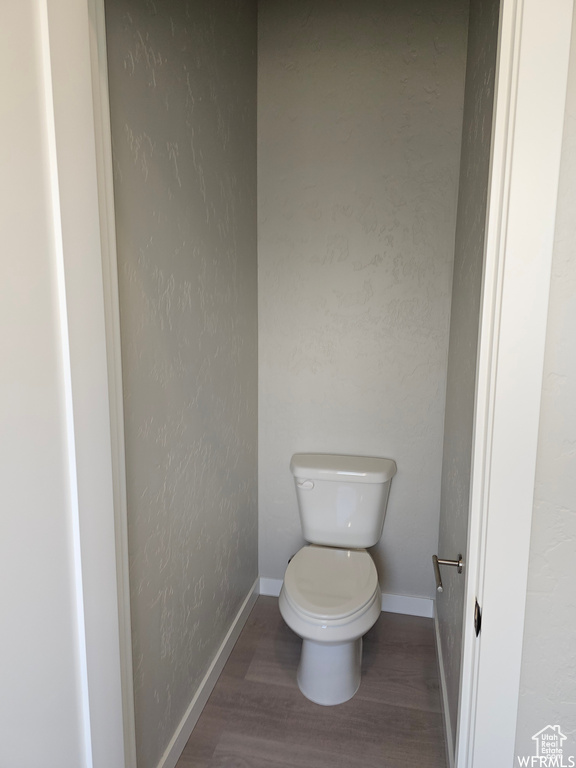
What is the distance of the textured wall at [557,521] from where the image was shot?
0.69 m

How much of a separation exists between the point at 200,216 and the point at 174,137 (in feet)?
0.84

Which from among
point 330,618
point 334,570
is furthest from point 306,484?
point 330,618

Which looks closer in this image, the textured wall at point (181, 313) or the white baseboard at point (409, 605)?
the textured wall at point (181, 313)

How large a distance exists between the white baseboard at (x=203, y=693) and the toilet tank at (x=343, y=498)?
48 centimetres

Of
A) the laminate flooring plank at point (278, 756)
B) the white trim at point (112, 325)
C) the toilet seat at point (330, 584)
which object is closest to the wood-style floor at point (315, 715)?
the laminate flooring plank at point (278, 756)

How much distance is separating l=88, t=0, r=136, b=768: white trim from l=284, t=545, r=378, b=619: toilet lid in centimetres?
71

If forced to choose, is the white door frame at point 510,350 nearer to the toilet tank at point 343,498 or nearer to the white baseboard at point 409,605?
the toilet tank at point 343,498

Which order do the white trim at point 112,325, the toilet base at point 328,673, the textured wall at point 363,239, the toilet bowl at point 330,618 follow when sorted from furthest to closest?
the textured wall at point 363,239 → the toilet base at point 328,673 → the toilet bowl at point 330,618 → the white trim at point 112,325

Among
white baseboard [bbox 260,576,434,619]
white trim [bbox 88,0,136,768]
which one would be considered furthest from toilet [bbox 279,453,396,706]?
white trim [bbox 88,0,136,768]

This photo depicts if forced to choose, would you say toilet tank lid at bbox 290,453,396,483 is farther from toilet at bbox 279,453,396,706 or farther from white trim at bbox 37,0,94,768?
white trim at bbox 37,0,94,768

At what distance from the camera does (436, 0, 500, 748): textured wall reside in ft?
4.44

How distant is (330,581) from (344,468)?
Answer: 45 cm

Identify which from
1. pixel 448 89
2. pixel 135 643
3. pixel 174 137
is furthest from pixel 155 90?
pixel 135 643

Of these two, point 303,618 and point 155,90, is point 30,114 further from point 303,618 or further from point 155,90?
point 303,618
